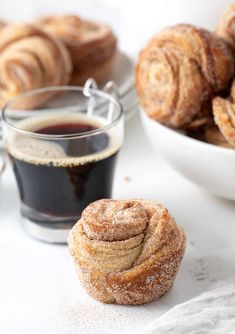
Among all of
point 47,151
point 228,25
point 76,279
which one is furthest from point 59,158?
point 228,25

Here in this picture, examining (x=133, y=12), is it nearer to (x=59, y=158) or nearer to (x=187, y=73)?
(x=187, y=73)

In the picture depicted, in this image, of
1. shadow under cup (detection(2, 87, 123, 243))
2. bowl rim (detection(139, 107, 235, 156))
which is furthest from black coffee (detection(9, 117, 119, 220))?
bowl rim (detection(139, 107, 235, 156))

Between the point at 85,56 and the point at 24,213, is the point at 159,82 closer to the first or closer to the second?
the point at 24,213

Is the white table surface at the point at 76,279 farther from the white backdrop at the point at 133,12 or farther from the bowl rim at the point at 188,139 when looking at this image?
the white backdrop at the point at 133,12

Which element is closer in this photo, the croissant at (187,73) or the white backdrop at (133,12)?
the croissant at (187,73)

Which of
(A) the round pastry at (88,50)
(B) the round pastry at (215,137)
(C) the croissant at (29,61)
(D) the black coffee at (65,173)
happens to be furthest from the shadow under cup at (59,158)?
(A) the round pastry at (88,50)

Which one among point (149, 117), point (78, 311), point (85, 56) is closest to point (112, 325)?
point (78, 311)
